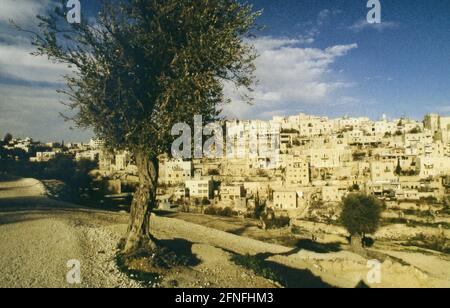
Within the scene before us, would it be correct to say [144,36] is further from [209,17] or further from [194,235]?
[194,235]

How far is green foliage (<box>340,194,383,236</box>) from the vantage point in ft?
143

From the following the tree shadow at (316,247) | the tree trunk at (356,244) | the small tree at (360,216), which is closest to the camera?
the tree shadow at (316,247)

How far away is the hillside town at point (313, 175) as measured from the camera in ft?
215

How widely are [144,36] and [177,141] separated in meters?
3.82

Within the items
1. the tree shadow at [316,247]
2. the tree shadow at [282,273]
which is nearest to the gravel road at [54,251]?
the tree shadow at [282,273]

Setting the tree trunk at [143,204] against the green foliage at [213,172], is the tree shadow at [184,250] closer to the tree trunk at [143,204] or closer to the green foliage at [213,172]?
the tree trunk at [143,204]

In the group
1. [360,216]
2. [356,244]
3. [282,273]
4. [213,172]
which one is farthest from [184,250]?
[213,172]

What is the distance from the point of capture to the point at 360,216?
144ft

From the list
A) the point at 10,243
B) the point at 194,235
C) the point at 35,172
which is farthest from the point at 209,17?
the point at 35,172

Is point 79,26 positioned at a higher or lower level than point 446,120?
lower

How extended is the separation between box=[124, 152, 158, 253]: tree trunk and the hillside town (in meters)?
42.5

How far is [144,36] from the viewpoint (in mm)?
12359

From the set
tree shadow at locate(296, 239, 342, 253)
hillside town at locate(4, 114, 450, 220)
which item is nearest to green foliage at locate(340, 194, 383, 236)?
tree shadow at locate(296, 239, 342, 253)

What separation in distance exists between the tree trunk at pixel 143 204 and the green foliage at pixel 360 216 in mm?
35761
